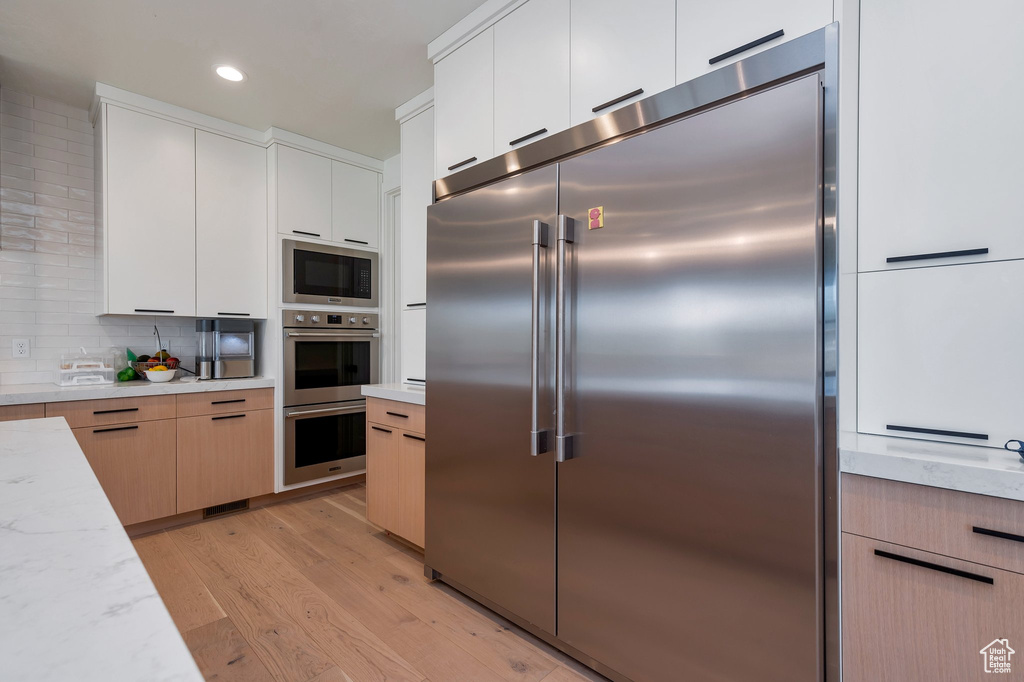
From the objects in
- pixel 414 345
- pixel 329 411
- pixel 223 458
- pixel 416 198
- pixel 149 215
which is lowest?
pixel 223 458

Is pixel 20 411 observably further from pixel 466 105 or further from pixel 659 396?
pixel 659 396

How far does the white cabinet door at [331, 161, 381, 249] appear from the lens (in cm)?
369

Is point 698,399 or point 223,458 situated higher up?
point 698,399

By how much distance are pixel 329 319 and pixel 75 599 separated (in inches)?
129

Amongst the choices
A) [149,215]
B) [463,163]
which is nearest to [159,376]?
[149,215]

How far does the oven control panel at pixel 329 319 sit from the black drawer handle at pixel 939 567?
339 centimetres

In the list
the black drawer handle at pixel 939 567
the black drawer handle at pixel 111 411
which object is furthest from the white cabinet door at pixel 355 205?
the black drawer handle at pixel 939 567

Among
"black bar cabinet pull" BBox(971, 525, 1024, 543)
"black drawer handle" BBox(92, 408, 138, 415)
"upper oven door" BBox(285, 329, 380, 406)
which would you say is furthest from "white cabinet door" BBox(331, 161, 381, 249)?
"black bar cabinet pull" BBox(971, 525, 1024, 543)

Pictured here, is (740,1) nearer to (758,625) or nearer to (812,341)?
(812,341)

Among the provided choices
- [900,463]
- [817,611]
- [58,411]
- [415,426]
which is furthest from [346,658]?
[58,411]

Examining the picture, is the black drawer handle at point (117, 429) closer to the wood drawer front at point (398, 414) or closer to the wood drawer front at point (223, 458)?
the wood drawer front at point (223, 458)

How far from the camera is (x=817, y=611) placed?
115 cm

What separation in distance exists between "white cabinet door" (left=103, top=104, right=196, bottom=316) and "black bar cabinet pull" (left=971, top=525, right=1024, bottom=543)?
375 cm

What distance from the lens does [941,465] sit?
1028 millimetres
